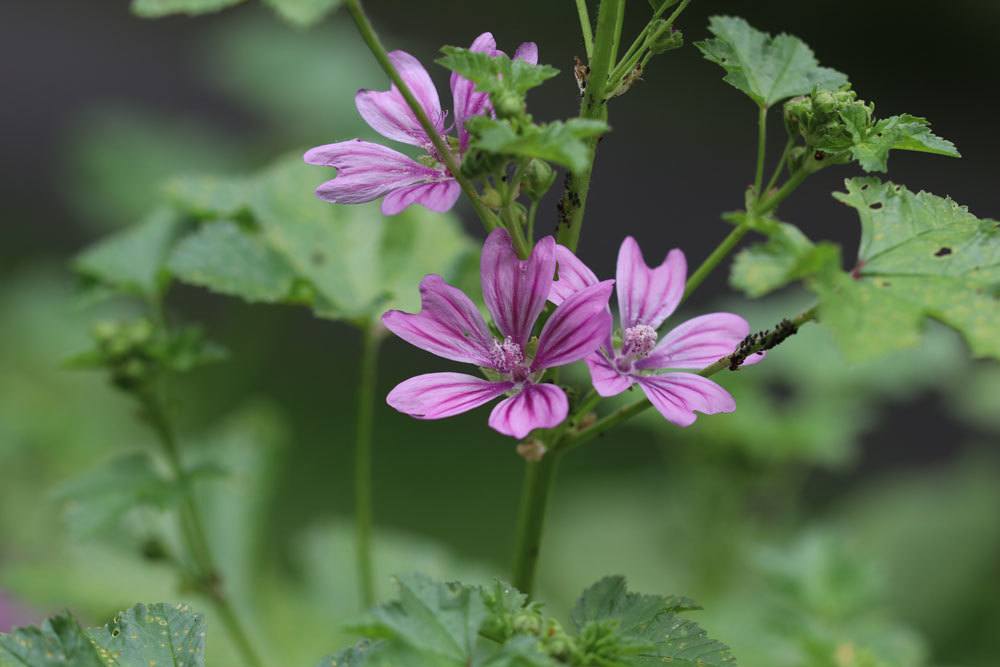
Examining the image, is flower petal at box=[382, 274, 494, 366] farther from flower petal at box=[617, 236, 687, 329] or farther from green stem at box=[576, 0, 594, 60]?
green stem at box=[576, 0, 594, 60]

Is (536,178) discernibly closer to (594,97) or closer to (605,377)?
(594,97)

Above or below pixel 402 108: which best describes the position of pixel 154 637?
below

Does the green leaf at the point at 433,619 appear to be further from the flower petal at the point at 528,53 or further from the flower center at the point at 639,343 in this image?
the flower petal at the point at 528,53

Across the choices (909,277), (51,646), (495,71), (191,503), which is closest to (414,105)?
(495,71)

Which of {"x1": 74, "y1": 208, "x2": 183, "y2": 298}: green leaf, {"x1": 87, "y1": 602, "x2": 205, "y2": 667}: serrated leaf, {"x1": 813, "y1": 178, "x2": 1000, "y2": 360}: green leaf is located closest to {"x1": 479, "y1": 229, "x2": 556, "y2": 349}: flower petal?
{"x1": 813, "y1": 178, "x2": 1000, "y2": 360}: green leaf

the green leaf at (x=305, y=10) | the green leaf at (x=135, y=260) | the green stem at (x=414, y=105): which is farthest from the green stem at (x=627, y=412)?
the green leaf at (x=135, y=260)
